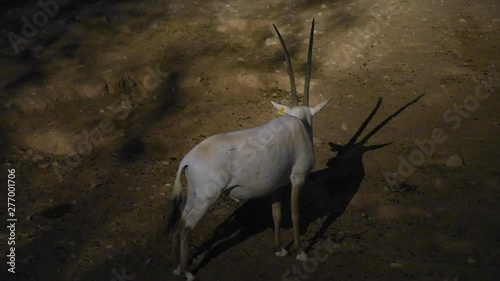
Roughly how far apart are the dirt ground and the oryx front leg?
151 mm

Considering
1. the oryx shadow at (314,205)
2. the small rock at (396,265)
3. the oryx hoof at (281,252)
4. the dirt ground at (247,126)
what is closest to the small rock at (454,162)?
the dirt ground at (247,126)

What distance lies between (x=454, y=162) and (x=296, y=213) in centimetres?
285

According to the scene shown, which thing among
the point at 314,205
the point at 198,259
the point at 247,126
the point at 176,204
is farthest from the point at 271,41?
the point at 176,204

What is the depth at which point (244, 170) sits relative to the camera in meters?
6.88

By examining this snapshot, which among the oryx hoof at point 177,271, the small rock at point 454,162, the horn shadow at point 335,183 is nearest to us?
the oryx hoof at point 177,271

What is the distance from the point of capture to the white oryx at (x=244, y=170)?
263 inches

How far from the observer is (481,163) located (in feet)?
30.0

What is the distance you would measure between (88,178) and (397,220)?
4.16m

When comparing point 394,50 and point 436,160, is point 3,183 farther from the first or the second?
point 394,50

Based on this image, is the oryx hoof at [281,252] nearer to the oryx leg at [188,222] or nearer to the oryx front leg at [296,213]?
the oryx front leg at [296,213]

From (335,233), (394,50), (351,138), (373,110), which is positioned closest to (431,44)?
(394,50)

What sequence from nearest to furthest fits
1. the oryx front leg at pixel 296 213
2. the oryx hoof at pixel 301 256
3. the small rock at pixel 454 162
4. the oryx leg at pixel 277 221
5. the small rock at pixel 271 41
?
the oryx front leg at pixel 296 213 < the oryx hoof at pixel 301 256 < the oryx leg at pixel 277 221 < the small rock at pixel 454 162 < the small rock at pixel 271 41

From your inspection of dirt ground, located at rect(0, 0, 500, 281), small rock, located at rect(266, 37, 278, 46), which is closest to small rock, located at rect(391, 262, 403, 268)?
dirt ground, located at rect(0, 0, 500, 281)

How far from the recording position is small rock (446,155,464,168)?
9.13m
